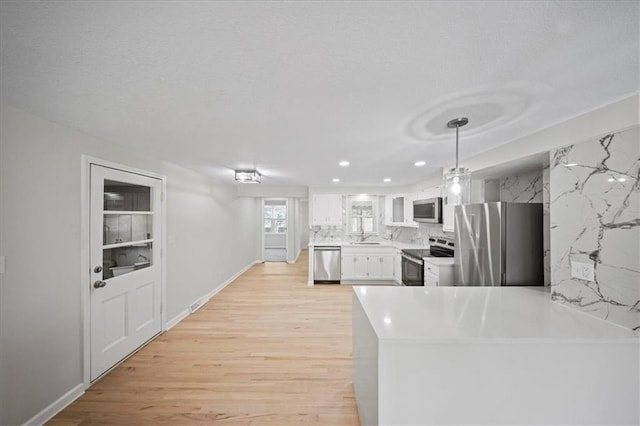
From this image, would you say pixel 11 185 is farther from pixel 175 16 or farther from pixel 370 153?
pixel 370 153

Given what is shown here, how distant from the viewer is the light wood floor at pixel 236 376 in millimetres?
2098

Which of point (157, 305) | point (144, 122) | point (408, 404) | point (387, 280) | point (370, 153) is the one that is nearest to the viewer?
point (408, 404)

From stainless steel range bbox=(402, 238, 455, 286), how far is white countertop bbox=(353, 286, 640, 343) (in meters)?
1.93

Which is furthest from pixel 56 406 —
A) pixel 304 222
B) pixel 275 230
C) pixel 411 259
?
pixel 304 222

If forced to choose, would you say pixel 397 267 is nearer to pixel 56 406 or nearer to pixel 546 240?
pixel 546 240

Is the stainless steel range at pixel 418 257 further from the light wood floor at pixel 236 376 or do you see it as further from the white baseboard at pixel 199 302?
the white baseboard at pixel 199 302

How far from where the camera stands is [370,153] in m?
3.06

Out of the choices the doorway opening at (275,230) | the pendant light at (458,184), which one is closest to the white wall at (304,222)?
the doorway opening at (275,230)

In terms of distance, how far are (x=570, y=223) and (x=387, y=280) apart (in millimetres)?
4169

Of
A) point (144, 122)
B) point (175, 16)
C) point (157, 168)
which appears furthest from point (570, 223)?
point (157, 168)

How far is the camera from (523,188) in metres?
3.20

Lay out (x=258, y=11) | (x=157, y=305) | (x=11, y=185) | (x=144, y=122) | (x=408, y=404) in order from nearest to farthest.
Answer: (x=258, y=11) → (x=408, y=404) → (x=11, y=185) → (x=144, y=122) → (x=157, y=305)

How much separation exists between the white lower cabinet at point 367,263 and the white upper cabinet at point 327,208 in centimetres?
86

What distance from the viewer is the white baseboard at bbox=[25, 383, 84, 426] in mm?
1949
